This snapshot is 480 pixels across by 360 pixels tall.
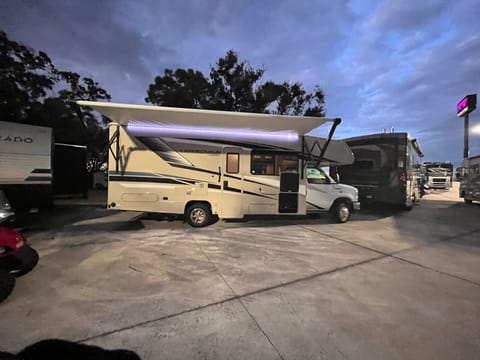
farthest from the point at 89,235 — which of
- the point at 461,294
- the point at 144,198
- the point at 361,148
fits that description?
the point at 361,148

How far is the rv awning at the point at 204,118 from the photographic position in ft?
17.2

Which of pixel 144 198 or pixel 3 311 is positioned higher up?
pixel 144 198

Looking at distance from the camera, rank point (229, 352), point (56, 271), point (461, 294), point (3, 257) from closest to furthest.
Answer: point (229, 352) < point (3, 257) < point (461, 294) < point (56, 271)

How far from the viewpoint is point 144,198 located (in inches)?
245

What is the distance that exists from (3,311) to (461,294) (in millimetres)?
5307

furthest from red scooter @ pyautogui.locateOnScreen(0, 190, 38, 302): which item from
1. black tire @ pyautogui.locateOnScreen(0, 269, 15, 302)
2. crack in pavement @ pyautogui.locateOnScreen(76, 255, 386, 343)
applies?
crack in pavement @ pyautogui.locateOnScreen(76, 255, 386, 343)

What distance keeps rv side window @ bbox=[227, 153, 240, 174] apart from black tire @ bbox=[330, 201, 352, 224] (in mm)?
3303

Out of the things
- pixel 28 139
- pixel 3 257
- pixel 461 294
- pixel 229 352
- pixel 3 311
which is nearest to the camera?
pixel 229 352

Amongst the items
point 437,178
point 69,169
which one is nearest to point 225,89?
point 69,169

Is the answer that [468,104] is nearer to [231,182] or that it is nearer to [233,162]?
[233,162]

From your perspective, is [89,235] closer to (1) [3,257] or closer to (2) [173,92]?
(1) [3,257]

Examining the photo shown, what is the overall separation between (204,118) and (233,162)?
4.66 feet

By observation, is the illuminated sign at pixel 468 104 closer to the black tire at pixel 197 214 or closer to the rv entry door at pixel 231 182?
the rv entry door at pixel 231 182

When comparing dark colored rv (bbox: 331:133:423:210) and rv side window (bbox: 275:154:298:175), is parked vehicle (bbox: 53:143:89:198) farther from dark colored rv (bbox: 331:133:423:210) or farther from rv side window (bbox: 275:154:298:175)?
dark colored rv (bbox: 331:133:423:210)
